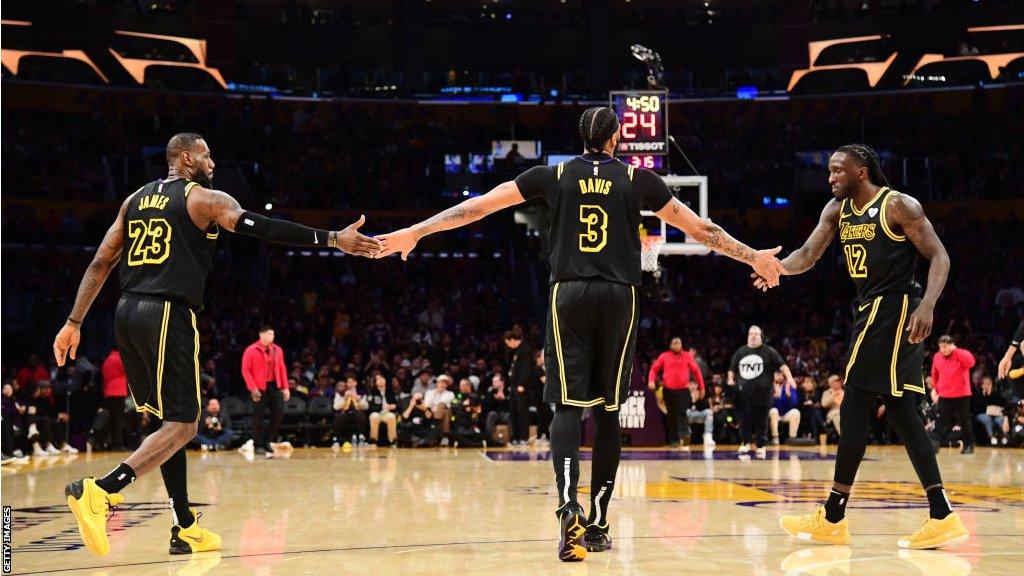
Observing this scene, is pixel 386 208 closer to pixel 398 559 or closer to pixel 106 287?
pixel 106 287

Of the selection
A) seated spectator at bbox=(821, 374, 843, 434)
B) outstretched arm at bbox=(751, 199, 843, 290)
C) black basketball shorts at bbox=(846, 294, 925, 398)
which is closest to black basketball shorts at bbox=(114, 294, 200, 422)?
outstretched arm at bbox=(751, 199, 843, 290)

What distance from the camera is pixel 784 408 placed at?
67.2 feet

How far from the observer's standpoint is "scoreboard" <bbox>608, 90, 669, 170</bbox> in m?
20.0

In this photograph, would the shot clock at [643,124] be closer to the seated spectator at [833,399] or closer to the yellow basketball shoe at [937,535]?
the seated spectator at [833,399]

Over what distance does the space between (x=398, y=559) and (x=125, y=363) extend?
189 cm

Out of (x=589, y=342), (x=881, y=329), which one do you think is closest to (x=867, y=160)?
(x=881, y=329)

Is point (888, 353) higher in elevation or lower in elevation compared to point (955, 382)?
higher

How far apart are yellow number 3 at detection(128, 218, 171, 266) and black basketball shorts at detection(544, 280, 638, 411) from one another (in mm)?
2147

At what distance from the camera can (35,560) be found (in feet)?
20.1

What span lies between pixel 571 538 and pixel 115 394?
14031 millimetres

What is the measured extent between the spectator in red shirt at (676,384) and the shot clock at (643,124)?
331cm

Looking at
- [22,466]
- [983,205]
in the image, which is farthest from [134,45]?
[983,205]

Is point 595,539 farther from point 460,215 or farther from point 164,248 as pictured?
point 164,248

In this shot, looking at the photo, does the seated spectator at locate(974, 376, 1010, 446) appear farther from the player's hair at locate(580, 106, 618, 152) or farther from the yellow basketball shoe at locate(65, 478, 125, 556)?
the yellow basketball shoe at locate(65, 478, 125, 556)
